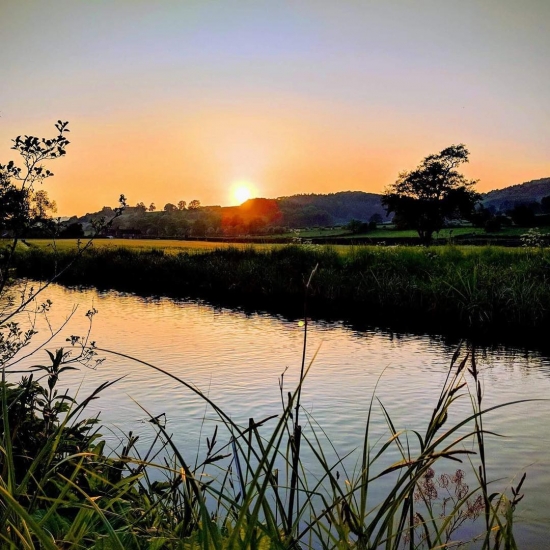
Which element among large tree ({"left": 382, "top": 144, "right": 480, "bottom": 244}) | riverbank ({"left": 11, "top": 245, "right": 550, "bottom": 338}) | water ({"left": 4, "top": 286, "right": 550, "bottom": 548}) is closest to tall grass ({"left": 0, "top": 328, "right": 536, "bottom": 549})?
water ({"left": 4, "top": 286, "right": 550, "bottom": 548})

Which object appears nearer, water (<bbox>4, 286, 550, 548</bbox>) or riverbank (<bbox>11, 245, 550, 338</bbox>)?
water (<bbox>4, 286, 550, 548</bbox>)

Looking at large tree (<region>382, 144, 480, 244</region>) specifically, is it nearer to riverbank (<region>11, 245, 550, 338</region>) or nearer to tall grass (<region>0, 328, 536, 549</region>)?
riverbank (<region>11, 245, 550, 338</region>)

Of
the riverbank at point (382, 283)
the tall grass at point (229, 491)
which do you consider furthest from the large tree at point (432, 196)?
the tall grass at point (229, 491)

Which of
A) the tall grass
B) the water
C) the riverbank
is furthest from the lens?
the riverbank

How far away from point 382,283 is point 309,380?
948cm

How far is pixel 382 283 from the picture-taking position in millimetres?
19906

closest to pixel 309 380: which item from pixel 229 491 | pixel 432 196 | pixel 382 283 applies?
pixel 229 491

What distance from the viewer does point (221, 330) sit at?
646 inches

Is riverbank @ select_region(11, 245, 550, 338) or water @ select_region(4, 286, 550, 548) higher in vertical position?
riverbank @ select_region(11, 245, 550, 338)

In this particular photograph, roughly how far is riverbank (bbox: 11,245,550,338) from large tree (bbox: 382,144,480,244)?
4906cm

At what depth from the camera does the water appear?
23.6 ft

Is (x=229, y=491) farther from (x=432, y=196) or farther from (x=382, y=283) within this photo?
(x=432, y=196)

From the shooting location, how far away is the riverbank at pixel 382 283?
1686 centimetres

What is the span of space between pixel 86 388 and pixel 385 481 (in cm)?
505
